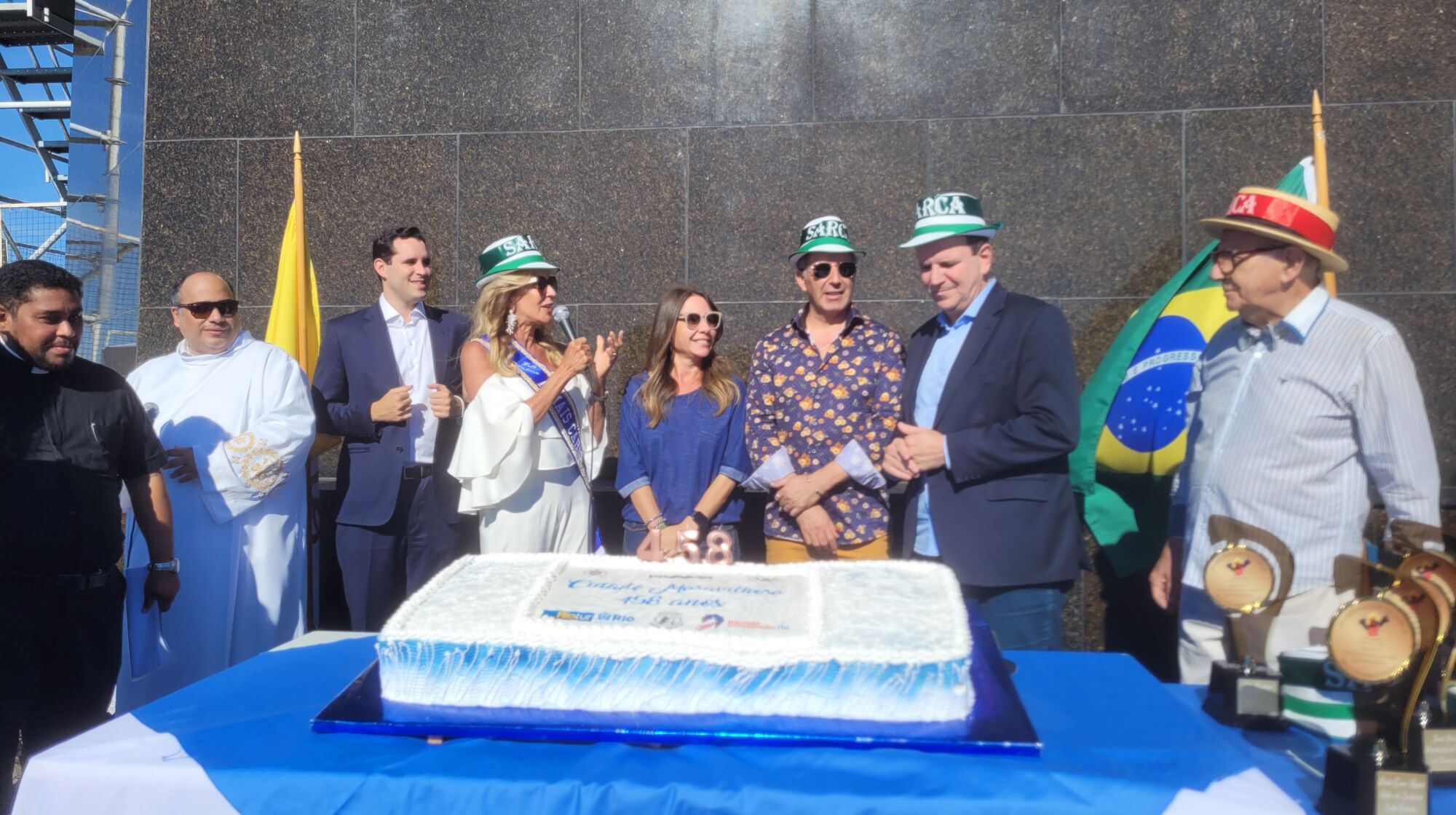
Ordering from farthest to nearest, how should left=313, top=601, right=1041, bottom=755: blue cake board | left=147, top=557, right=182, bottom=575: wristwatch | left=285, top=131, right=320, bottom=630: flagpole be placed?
1. left=285, top=131, right=320, bottom=630: flagpole
2. left=147, top=557, right=182, bottom=575: wristwatch
3. left=313, top=601, right=1041, bottom=755: blue cake board

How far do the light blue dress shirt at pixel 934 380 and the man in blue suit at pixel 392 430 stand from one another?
2.09 m

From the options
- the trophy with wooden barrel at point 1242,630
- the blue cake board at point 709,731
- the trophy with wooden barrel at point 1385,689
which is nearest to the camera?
the trophy with wooden barrel at point 1385,689

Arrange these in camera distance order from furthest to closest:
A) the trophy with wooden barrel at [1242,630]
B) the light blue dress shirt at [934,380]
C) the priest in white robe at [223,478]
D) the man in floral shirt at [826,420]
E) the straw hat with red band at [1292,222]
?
1. the priest in white robe at [223,478]
2. the man in floral shirt at [826,420]
3. the light blue dress shirt at [934,380]
4. the straw hat with red band at [1292,222]
5. the trophy with wooden barrel at [1242,630]

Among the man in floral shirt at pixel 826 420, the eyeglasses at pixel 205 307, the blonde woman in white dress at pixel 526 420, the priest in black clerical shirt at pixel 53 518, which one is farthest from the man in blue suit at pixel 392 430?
the man in floral shirt at pixel 826 420

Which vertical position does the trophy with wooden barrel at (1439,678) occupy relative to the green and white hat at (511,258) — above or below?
below

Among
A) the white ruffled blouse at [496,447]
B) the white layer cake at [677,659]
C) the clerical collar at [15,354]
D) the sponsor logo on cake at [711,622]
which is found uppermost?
the clerical collar at [15,354]

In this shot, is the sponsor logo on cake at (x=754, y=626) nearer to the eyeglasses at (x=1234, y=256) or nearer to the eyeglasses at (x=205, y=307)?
the eyeglasses at (x=1234, y=256)

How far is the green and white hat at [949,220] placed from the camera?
3.43 metres

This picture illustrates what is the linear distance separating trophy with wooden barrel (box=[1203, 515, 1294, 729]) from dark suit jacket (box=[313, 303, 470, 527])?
3317 millimetres

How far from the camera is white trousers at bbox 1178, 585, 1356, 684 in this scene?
7.73ft

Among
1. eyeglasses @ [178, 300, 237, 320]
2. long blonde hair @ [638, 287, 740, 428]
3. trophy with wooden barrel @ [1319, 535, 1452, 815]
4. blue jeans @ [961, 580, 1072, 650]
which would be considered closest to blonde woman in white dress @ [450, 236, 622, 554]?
long blonde hair @ [638, 287, 740, 428]

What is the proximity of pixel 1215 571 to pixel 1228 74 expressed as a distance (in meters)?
4.21

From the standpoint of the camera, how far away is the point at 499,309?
13.7 feet

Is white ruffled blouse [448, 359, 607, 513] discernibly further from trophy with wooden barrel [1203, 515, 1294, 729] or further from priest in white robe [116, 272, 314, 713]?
trophy with wooden barrel [1203, 515, 1294, 729]
